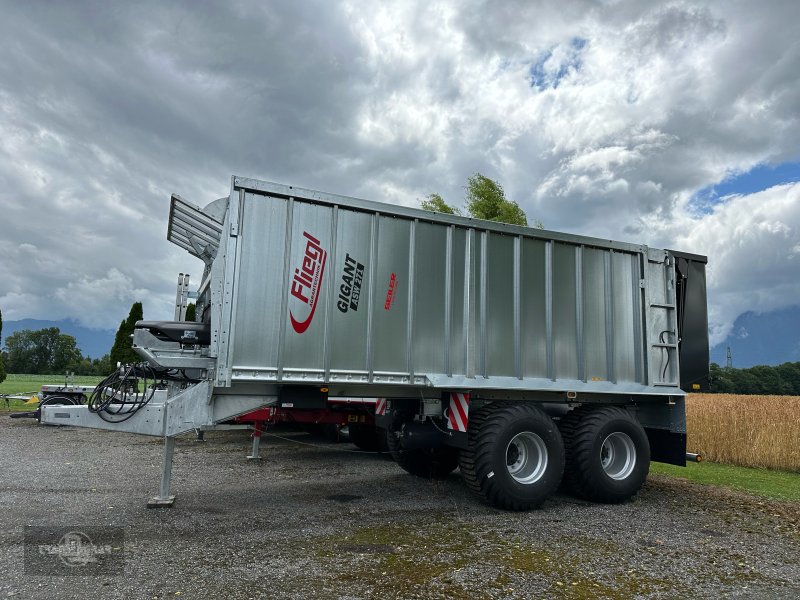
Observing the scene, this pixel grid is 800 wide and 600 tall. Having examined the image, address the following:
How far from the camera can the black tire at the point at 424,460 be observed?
8.39m

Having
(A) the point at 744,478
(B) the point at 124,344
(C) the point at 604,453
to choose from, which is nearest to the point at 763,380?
(A) the point at 744,478

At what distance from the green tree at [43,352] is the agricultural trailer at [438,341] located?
88.0 metres

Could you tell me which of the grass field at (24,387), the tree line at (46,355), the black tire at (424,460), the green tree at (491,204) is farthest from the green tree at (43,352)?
the black tire at (424,460)

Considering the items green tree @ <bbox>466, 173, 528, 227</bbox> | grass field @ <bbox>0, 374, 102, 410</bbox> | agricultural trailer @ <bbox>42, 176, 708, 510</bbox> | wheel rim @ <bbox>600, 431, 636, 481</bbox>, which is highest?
green tree @ <bbox>466, 173, 528, 227</bbox>

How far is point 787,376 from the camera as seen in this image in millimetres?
55688

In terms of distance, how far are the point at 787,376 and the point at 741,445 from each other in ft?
176

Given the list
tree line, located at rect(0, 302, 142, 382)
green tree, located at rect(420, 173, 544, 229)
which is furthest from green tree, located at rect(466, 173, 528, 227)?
tree line, located at rect(0, 302, 142, 382)

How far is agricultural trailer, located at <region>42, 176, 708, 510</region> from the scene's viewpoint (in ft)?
19.2

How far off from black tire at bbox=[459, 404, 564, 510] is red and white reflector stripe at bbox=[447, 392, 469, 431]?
5.4 inches

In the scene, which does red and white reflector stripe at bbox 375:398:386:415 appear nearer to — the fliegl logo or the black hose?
the fliegl logo

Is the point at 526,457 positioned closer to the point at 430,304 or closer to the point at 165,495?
the point at 430,304

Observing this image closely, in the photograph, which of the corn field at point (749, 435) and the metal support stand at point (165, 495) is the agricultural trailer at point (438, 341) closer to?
the metal support stand at point (165, 495)

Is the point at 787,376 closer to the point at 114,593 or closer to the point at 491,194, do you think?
the point at 491,194

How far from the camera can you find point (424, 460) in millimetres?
8523
